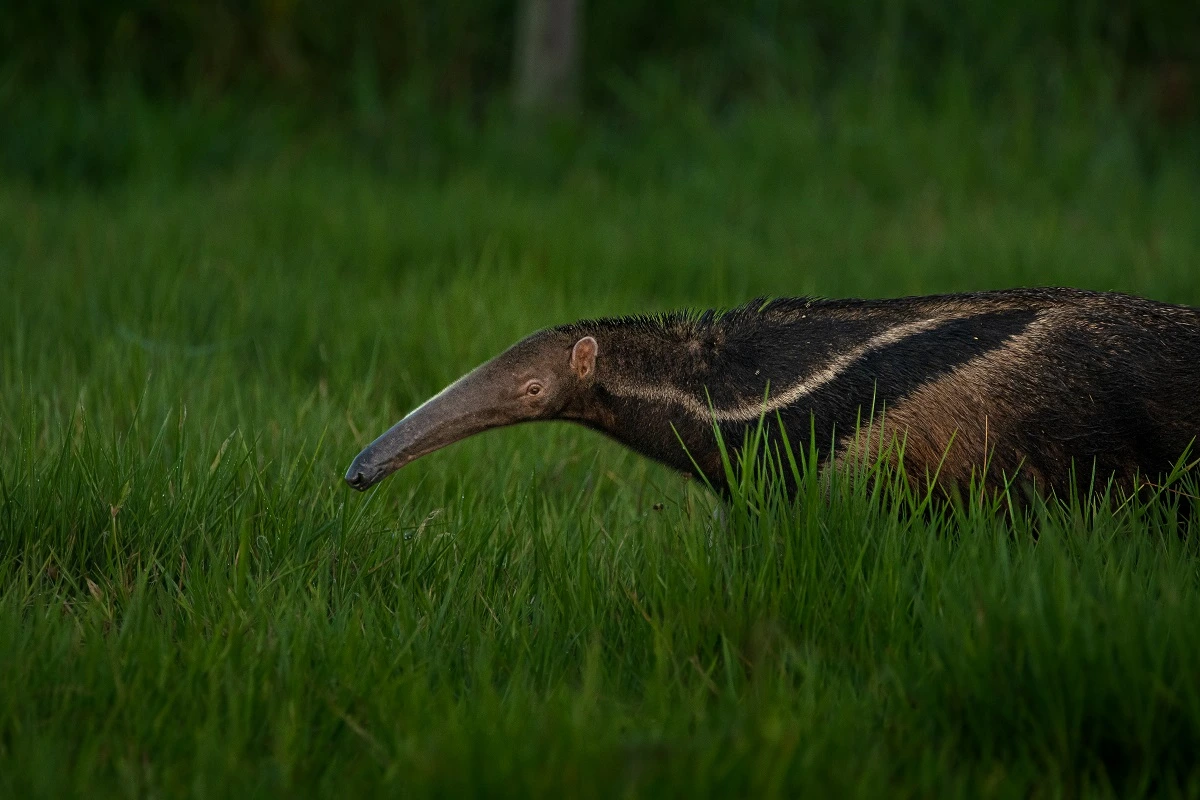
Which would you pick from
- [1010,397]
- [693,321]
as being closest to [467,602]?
[693,321]

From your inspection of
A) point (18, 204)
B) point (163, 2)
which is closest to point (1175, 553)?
point (18, 204)

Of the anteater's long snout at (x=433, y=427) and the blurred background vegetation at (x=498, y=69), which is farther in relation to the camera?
the blurred background vegetation at (x=498, y=69)

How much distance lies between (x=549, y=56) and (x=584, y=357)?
21.9 feet

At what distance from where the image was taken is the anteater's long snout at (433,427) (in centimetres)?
365

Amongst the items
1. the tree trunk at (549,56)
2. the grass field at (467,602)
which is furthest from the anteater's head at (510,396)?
the tree trunk at (549,56)

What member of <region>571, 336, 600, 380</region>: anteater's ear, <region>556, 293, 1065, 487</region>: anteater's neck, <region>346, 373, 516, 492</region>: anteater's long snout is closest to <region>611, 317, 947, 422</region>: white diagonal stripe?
<region>556, 293, 1065, 487</region>: anteater's neck

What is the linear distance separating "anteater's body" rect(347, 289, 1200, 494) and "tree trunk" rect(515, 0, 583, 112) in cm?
645

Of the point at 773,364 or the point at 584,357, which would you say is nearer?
the point at 773,364

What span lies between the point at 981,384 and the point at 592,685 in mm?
1722

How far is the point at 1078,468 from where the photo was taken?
12.3 ft

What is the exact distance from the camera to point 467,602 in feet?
10.7

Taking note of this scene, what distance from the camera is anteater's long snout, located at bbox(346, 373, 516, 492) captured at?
144 inches

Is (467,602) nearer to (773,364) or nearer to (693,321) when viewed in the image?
(773,364)

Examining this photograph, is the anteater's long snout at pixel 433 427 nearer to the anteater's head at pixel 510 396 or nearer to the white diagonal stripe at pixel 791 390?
the anteater's head at pixel 510 396
